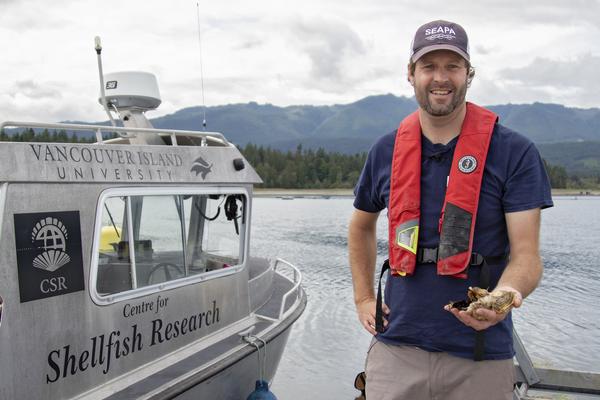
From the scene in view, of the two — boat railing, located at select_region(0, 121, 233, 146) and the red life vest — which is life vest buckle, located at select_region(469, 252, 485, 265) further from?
boat railing, located at select_region(0, 121, 233, 146)

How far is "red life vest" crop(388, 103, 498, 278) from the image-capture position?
2195mm

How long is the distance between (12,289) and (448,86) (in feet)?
9.21

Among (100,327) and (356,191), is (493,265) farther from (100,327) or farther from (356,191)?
(100,327)

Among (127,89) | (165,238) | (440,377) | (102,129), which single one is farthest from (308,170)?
(440,377)

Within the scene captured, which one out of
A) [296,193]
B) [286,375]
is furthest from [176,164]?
[296,193]

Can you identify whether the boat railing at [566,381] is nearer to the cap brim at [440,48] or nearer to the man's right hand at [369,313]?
the man's right hand at [369,313]

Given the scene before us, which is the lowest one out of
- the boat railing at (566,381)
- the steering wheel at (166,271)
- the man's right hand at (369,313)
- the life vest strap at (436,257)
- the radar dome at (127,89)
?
the boat railing at (566,381)

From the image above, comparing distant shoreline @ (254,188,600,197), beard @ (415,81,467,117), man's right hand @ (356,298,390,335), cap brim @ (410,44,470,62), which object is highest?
cap brim @ (410,44,470,62)

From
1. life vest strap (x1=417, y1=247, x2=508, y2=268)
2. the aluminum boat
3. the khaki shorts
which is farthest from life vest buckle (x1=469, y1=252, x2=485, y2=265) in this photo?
the aluminum boat

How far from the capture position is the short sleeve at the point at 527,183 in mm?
2156

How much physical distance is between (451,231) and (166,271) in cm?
319

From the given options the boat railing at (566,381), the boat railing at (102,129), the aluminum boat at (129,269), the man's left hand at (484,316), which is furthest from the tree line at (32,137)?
the boat railing at (566,381)

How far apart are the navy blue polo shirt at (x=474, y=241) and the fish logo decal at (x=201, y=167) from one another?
307cm

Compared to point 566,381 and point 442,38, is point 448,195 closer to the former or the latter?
point 442,38
